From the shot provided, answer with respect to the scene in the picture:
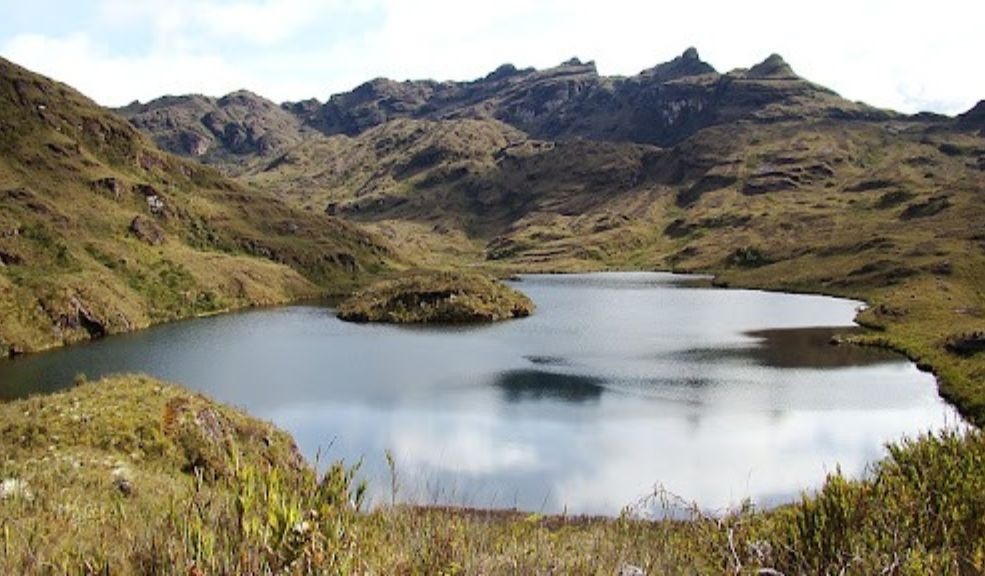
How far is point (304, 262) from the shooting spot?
190875 mm

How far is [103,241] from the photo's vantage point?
138 meters

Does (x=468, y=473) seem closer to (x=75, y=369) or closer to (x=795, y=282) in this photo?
(x=75, y=369)

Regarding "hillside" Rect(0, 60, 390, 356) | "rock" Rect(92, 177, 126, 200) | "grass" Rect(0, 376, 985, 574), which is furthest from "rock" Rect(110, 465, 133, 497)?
"rock" Rect(92, 177, 126, 200)

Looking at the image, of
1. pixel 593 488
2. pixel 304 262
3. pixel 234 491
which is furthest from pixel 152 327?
pixel 234 491

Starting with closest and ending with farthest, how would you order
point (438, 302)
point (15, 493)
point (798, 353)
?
point (15, 493), point (798, 353), point (438, 302)

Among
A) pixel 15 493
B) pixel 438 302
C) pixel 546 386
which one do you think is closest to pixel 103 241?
pixel 438 302

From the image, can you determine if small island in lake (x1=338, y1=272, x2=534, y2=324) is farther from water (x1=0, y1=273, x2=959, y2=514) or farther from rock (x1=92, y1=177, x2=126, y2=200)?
rock (x1=92, y1=177, x2=126, y2=200)

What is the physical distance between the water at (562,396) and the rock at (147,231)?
131 feet

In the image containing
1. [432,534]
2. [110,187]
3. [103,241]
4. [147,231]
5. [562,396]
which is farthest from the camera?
[110,187]

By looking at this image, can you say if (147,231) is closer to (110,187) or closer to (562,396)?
(110,187)

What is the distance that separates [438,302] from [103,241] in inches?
2495

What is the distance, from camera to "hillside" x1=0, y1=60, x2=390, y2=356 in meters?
108

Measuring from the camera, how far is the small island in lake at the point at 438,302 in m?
132

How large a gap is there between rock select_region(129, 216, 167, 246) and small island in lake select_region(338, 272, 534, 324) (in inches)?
1819
